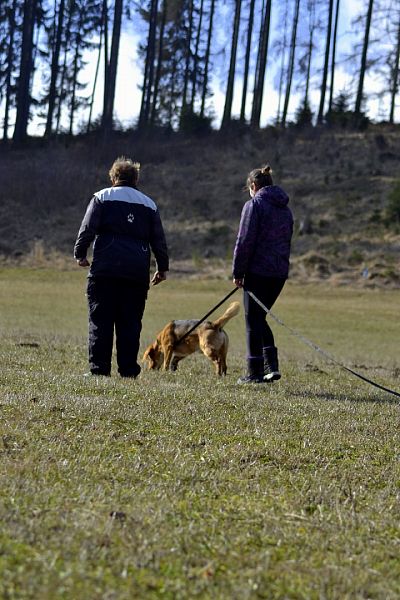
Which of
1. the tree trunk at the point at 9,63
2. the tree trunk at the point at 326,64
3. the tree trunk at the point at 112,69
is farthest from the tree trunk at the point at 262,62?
the tree trunk at the point at 9,63

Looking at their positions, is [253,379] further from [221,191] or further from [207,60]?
[207,60]

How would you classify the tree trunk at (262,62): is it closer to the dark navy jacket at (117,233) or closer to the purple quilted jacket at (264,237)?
the purple quilted jacket at (264,237)

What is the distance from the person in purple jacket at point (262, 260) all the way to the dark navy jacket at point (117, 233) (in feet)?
3.28

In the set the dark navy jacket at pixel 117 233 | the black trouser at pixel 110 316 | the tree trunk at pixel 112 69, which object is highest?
the tree trunk at pixel 112 69

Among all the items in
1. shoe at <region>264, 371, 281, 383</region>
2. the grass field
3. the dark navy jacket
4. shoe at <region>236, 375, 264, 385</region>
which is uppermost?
the dark navy jacket

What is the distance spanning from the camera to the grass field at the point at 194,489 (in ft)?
8.39

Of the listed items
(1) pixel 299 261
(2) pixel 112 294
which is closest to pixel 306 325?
(1) pixel 299 261

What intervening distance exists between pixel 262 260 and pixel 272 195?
0.69m

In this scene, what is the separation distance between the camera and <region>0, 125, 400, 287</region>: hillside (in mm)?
29359

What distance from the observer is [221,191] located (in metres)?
35.7

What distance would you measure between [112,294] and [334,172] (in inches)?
1200

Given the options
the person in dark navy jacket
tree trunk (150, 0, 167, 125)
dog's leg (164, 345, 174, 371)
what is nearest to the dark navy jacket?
the person in dark navy jacket

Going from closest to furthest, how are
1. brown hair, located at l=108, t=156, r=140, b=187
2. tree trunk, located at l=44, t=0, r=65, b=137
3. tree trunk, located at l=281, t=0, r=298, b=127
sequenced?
brown hair, located at l=108, t=156, r=140, b=187 < tree trunk, located at l=281, t=0, r=298, b=127 < tree trunk, located at l=44, t=0, r=65, b=137

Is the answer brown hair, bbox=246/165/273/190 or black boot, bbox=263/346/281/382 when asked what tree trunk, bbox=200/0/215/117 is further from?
black boot, bbox=263/346/281/382
